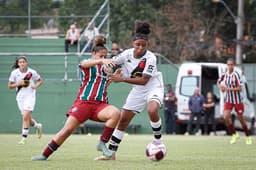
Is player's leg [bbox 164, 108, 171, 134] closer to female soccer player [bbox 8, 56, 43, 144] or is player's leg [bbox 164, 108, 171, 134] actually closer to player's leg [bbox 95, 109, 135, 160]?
female soccer player [bbox 8, 56, 43, 144]

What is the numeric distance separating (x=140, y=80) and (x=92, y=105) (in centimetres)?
91

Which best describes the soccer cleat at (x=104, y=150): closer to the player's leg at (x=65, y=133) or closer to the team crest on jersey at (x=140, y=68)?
the player's leg at (x=65, y=133)

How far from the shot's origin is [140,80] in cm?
1514

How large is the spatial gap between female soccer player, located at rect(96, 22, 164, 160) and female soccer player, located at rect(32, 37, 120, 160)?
0.33 m

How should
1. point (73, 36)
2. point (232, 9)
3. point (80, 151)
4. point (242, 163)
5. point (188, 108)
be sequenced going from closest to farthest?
point (242, 163) < point (80, 151) < point (188, 108) < point (73, 36) < point (232, 9)

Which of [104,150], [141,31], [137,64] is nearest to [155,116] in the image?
[137,64]

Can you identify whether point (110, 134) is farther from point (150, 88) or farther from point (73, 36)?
point (73, 36)

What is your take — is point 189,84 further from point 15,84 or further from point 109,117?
point 109,117

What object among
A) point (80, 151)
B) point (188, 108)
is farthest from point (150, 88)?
point (188, 108)

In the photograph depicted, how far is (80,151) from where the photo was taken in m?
18.5

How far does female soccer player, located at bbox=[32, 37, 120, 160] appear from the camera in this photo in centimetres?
1477

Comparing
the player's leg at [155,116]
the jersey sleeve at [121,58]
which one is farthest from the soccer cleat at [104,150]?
the jersey sleeve at [121,58]

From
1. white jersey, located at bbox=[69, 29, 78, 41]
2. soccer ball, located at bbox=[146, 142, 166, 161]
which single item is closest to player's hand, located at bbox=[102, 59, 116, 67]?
soccer ball, located at bbox=[146, 142, 166, 161]

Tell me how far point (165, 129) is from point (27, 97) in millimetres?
13509
